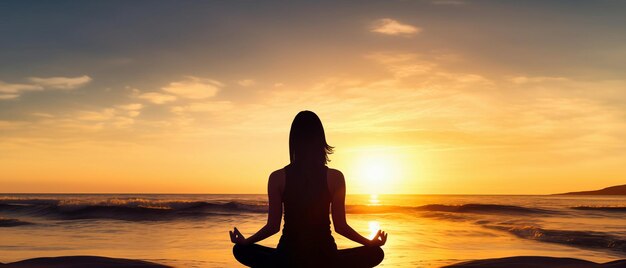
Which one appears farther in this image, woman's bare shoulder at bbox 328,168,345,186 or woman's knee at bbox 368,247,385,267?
woman's knee at bbox 368,247,385,267

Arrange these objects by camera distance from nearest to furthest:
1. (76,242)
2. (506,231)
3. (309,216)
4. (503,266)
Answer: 1. (309,216)
2. (503,266)
3. (76,242)
4. (506,231)

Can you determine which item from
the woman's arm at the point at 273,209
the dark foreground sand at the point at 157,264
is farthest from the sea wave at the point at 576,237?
the woman's arm at the point at 273,209

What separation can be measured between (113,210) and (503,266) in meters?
23.6

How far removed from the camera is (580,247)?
14.9 m

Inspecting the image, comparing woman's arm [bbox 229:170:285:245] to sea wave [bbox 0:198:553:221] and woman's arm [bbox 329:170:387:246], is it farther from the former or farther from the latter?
sea wave [bbox 0:198:553:221]

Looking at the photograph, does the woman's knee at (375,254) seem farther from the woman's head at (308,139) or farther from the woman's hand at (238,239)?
the woman's hand at (238,239)

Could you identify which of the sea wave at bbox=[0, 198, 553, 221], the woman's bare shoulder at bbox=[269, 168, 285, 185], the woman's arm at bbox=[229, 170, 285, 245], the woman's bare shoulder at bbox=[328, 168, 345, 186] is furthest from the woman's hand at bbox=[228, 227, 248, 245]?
the sea wave at bbox=[0, 198, 553, 221]

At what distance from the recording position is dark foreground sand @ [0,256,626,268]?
946cm

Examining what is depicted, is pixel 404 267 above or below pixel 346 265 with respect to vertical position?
below

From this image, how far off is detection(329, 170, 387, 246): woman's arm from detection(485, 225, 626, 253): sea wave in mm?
12381

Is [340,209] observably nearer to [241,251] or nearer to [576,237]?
[241,251]

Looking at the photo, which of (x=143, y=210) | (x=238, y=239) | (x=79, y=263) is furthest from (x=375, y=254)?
(x=143, y=210)

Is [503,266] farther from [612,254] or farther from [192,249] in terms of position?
[192,249]

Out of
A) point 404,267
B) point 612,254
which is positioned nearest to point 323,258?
point 404,267
